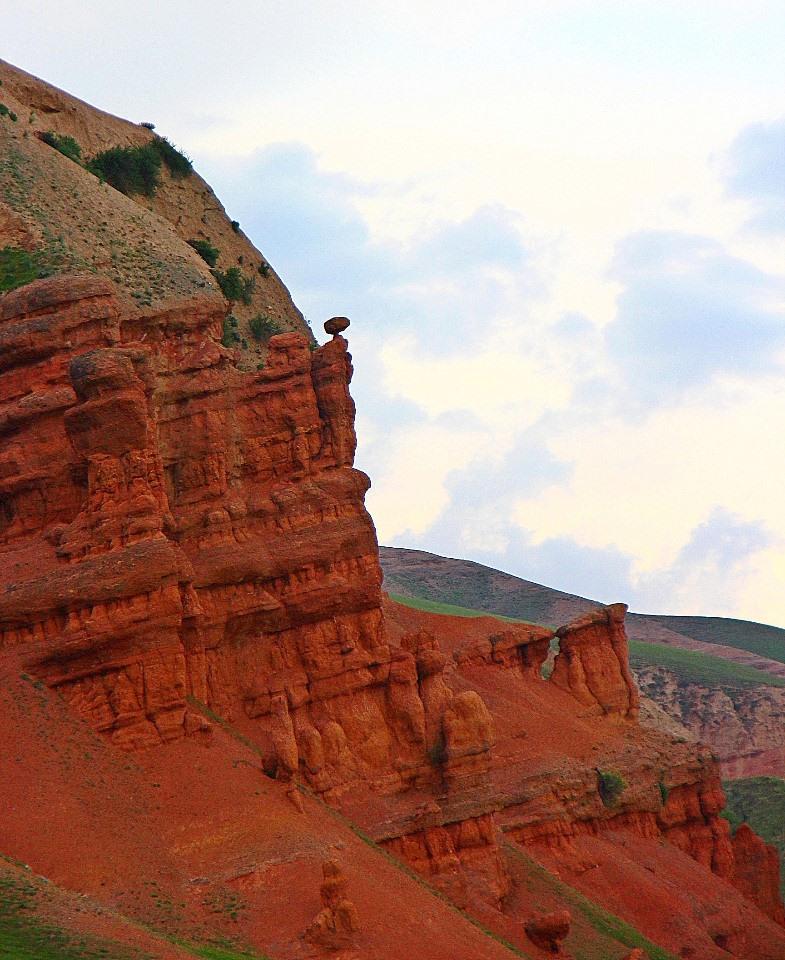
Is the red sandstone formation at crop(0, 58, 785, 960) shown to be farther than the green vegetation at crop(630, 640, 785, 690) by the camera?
No

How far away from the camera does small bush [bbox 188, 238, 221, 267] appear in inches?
4063

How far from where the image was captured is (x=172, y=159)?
11062cm

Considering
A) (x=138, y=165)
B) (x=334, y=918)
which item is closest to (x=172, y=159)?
(x=138, y=165)

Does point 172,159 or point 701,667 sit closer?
point 172,159

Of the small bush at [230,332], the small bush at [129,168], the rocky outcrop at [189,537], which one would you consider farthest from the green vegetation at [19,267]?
the small bush at [129,168]

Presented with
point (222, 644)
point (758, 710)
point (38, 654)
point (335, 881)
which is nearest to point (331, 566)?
point (222, 644)

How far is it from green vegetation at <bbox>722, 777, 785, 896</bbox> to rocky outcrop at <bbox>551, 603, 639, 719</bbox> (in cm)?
2768

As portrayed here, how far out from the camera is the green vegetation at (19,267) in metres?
77.6

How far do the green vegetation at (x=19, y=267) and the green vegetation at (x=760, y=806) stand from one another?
214 ft

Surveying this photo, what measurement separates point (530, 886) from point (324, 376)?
19.9 meters

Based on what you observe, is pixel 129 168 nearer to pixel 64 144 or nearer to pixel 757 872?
pixel 64 144

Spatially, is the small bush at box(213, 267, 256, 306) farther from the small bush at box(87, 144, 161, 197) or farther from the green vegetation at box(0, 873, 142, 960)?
the green vegetation at box(0, 873, 142, 960)

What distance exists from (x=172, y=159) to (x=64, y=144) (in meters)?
11.9

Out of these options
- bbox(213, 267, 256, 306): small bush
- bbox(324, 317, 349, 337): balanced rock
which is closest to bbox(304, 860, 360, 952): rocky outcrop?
bbox(324, 317, 349, 337): balanced rock
